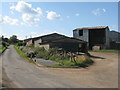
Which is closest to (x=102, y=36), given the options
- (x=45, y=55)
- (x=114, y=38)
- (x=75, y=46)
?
(x=114, y=38)

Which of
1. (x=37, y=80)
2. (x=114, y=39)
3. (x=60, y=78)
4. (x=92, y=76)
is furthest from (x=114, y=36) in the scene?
(x=37, y=80)

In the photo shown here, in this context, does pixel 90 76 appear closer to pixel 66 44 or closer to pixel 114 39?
pixel 66 44

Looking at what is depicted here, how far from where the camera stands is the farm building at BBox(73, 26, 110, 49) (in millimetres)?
41156

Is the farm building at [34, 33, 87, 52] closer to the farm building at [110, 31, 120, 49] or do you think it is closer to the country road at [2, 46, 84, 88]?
the country road at [2, 46, 84, 88]

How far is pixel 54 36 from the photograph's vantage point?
34.2 metres

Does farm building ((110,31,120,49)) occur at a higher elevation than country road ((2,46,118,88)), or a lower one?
higher

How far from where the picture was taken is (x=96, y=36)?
42.6 metres

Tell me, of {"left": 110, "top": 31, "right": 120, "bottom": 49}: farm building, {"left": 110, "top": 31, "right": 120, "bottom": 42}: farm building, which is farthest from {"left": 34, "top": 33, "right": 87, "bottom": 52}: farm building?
{"left": 110, "top": 31, "right": 120, "bottom": 42}: farm building

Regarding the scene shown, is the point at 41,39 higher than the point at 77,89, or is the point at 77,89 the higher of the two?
the point at 41,39

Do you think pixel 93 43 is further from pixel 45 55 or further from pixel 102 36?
pixel 45 55

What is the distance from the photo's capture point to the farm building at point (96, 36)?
4116cm

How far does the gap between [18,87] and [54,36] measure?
27198 millimetres

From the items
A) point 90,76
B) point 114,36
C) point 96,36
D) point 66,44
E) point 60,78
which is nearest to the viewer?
point 60,78

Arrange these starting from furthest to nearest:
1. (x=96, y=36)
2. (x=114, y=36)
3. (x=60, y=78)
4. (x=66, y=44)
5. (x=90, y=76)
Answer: (x=114, y=36) < (x=96, y=36) < (x=66, y=44) < (x=90, y=76) < (x=60, y=78)
